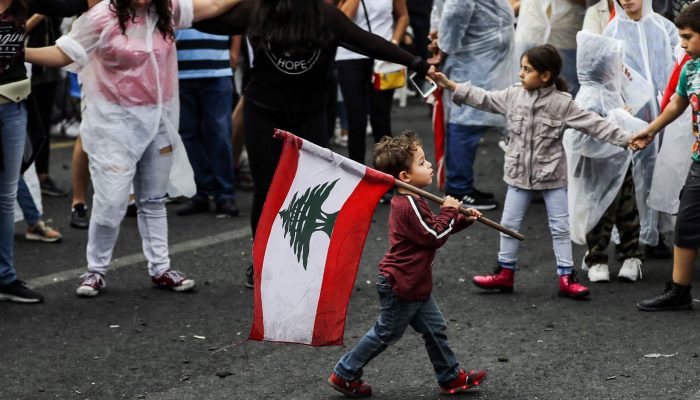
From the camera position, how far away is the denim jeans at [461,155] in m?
8.99

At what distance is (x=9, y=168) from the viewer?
21.5ft

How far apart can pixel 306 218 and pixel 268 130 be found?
168 centimetres

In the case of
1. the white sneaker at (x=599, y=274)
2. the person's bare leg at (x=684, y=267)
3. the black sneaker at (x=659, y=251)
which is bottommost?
the black sneaker at (x=659, y=251)

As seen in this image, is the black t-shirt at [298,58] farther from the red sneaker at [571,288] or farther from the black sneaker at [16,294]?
the black sneaker at [16,294]

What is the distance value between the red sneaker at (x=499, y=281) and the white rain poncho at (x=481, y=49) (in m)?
2.27

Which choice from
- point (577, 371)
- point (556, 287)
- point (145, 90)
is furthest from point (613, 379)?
point (145, 90)

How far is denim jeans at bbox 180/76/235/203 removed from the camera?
8.81 meters

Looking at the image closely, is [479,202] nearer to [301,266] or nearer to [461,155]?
[461,155]

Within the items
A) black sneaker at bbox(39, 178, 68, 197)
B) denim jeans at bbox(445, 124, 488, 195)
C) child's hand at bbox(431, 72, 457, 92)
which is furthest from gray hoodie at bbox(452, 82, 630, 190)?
black sneaker at bbox(39, 178, 68, 197)

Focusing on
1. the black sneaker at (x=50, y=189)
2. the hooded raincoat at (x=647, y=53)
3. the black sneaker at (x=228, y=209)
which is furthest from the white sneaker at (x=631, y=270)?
the black sneaker at (x=50, y=189)

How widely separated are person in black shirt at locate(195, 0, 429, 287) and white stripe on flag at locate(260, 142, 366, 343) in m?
1.46

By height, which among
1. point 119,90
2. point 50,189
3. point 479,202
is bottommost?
point 50,189

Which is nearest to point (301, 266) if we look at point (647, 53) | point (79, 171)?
point (647, 53)

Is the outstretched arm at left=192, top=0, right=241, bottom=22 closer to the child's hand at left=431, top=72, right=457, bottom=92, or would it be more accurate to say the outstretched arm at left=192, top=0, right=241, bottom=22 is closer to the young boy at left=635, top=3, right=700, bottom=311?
the child's hand at left=431, top=72, right=457, bottom=92
